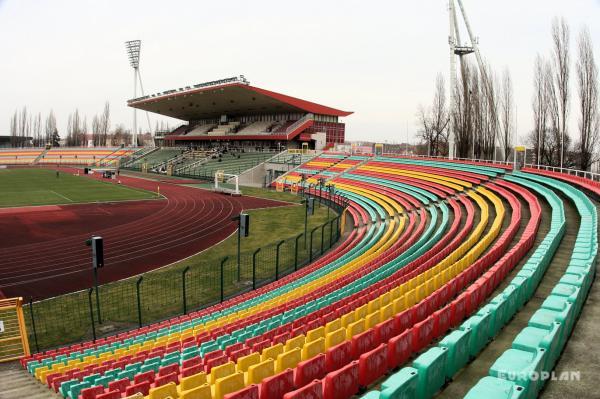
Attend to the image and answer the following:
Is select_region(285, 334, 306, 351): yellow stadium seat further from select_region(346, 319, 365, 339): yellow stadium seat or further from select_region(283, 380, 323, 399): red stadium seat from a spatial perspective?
select_region(283, 380, 323, 399): red stadium seat

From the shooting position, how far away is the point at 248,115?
271 feet

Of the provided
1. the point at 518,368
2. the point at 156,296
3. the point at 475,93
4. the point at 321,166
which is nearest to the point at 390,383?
the point at 518,368

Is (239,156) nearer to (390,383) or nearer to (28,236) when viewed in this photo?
(28,236)

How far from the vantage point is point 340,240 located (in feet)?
83.7

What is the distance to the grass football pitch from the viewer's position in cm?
4284

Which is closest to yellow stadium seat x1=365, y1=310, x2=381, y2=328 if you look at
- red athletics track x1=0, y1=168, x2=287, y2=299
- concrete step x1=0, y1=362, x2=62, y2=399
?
concrete step x1=0, y1=362, x2=62, y2=399

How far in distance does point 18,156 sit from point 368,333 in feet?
396

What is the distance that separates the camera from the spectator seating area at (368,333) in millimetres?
4891

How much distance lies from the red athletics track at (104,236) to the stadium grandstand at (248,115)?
1115 inches

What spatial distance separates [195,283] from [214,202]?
2542 cm

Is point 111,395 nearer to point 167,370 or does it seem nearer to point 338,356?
point 167,370

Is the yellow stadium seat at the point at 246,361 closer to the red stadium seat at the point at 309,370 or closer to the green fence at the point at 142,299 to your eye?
the red stadium seat at the point at 309,370

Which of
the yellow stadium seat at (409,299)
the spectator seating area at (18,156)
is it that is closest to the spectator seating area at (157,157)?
the spectator seating area at (18,156)

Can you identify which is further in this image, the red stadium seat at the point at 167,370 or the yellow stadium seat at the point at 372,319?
the yellow stadium seat at the point at 372,319
